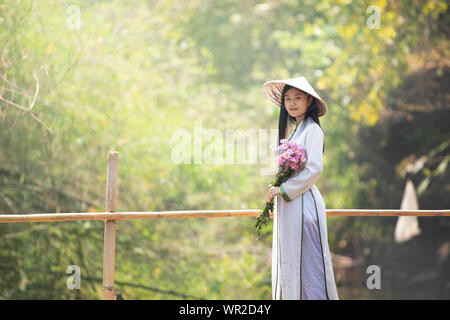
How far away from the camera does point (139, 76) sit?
6254mm

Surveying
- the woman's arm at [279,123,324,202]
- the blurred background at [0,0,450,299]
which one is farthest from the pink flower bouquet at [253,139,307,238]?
the blurred background at [0,0,450,299]

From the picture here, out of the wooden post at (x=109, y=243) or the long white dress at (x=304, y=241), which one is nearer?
the long white dress at (x=304, y=241)

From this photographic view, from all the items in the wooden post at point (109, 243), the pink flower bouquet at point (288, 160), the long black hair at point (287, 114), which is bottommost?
the wooden post at point (109, 243)

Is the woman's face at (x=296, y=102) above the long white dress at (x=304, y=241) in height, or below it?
above

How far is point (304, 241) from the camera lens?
277 cm

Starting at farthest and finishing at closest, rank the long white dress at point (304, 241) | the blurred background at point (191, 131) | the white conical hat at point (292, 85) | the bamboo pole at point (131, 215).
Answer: the blurred background at point (191, 131) → the bamboo pole at point (131, 215) → the white conical hat at point (292, 85) → the long white dress at point (304, 241)

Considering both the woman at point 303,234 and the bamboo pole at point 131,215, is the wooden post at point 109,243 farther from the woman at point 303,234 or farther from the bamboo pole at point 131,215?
the woman at point 303,234

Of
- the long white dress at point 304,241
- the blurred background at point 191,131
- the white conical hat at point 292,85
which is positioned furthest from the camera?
the blurred background at point 191,131

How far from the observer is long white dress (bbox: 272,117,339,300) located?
9.03 feet

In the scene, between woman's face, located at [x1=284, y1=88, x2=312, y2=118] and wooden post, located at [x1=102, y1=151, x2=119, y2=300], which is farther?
wooden post, located at [x1=102, y1=151, x2=119, y2=300]

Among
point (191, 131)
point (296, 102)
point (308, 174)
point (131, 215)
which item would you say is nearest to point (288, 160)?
point (308, 174)

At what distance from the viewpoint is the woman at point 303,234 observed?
2754mm

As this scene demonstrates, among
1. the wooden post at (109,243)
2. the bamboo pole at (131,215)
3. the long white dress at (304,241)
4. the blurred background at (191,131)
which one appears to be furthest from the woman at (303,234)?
the blurred background at (191,131)

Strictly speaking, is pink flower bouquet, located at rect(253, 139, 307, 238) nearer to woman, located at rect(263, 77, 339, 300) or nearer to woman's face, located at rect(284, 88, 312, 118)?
woman, located at rect(263, 77, 339, 300)
